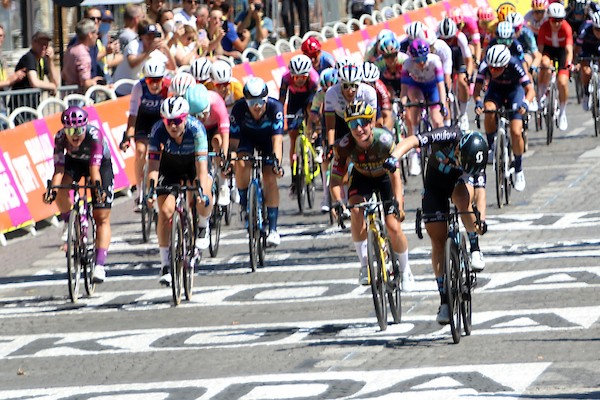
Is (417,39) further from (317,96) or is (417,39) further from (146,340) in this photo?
(146,340)

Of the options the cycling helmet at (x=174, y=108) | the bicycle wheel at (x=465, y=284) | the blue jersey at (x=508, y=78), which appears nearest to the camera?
the bicycle wheel at (x=465, y=284)

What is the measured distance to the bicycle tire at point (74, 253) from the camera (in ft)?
53.1

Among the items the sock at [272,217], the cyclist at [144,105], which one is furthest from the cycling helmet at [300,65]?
the sock at [272,217]

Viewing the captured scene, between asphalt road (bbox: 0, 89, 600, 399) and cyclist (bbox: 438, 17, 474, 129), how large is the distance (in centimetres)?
567

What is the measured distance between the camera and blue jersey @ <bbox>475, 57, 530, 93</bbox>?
68.7ft

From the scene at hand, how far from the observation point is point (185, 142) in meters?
16.2

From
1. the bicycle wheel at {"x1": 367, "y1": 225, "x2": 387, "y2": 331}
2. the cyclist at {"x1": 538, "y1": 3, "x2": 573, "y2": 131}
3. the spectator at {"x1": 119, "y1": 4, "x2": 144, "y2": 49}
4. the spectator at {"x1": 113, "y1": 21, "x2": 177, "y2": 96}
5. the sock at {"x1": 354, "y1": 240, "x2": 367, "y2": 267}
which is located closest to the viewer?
the bicycle wheel at {"x1": 367, "y1": 225, "x2": 387, "y2": 331}

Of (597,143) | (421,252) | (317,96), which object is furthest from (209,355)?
(597,143)

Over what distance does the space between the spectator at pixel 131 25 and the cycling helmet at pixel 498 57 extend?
18.8 ft

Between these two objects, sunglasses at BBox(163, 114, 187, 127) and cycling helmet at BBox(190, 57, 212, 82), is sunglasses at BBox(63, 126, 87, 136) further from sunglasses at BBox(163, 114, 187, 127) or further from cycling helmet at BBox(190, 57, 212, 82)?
cycling helmet at BBox(190, 57, 212, 82)

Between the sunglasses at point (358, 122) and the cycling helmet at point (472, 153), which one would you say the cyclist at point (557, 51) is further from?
the cycling helmet at point (472, 153)

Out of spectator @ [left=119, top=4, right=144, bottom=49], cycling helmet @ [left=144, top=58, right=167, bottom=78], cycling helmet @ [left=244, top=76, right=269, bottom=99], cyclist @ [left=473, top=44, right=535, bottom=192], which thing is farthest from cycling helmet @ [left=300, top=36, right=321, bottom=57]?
spectator @ [left=119, top=4, right=144, bottom=49]

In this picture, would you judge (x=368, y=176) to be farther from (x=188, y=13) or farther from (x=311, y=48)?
(x=188, y=13)

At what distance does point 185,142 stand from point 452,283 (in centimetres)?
392
